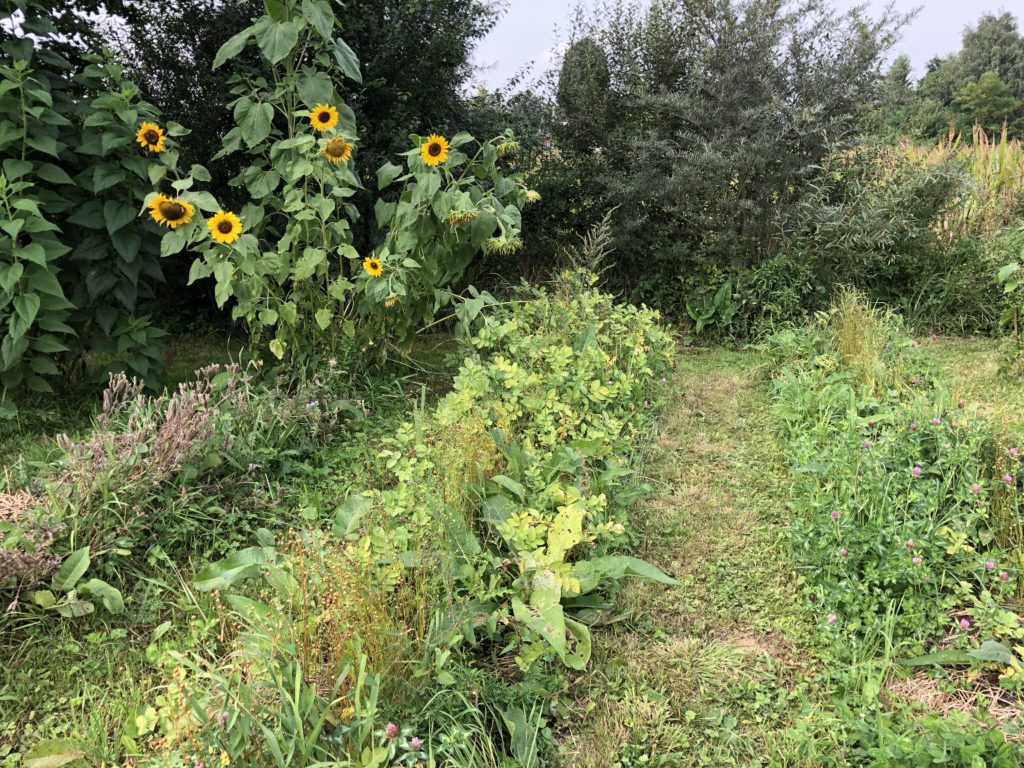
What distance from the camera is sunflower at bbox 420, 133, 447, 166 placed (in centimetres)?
327

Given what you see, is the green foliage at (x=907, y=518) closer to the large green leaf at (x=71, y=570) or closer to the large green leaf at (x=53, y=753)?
the large green leaf at (x=53, y=753)

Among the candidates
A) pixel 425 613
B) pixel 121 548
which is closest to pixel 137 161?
pixel 121 548

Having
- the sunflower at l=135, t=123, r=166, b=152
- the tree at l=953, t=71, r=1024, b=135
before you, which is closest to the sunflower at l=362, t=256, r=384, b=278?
the sunflower at l=135, t=123, r=166, b=152

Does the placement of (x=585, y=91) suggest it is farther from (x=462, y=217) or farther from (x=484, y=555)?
(x=484, y=555)

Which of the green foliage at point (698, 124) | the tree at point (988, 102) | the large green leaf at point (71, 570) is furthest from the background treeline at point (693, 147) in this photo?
the tree at point (988, 102)

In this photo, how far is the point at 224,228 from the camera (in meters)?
2.96

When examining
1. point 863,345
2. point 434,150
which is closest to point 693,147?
point 863,345

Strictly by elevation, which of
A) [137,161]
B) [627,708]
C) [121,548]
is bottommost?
[627,708]

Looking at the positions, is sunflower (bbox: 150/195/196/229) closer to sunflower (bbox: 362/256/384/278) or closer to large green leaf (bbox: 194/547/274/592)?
sunflower (bbox: 362/256/384/278)

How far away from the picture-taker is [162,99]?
16.3ft

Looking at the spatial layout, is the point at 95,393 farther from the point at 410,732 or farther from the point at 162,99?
the point at 410,732

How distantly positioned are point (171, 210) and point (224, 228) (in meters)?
0.22

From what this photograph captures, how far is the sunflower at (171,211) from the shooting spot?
A: 2.92 m

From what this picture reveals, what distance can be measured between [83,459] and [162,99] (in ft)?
12.0
